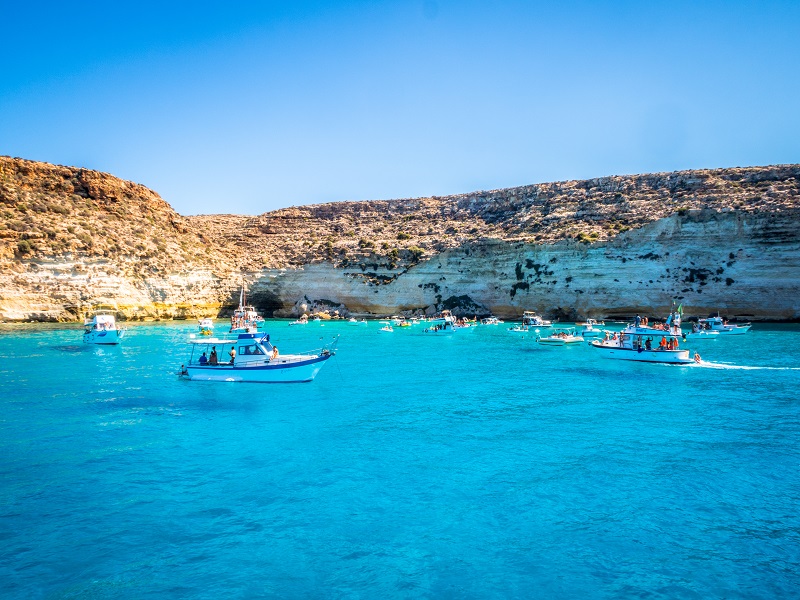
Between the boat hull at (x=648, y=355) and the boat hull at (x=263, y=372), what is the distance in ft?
75.7

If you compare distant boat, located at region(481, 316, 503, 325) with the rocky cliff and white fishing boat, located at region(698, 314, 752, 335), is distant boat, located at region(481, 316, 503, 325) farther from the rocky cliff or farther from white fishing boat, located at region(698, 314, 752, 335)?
white fishing boat, located at region(698, 314, 752, 335)

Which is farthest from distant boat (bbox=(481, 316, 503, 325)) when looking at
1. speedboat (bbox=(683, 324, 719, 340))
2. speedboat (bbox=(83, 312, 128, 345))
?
speedboat (bbox=(83, 312, 128, 345))

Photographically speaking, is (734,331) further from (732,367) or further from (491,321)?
(491,321)

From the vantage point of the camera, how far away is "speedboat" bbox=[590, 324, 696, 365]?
3562 cm

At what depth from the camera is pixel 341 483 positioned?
43.6ft

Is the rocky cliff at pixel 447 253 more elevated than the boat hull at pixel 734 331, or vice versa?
the rocky cliff at pixel 447 253

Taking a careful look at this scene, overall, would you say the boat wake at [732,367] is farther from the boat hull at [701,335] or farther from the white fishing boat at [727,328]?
the white fishing boat at [727,328]

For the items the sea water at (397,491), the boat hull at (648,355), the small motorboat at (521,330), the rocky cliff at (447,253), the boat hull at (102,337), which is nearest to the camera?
the sea water at (397,491)

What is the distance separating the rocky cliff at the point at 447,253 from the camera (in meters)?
60.7

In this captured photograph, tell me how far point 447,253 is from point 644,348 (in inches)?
1762

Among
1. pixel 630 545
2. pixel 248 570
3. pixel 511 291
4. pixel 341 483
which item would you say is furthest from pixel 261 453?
pixel 511 291

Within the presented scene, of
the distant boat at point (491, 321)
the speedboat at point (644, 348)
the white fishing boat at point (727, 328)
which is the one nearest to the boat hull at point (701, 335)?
the white fishing boat at point (727, 328)

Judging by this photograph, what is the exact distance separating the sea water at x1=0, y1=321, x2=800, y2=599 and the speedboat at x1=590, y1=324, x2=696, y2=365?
28.1 feet

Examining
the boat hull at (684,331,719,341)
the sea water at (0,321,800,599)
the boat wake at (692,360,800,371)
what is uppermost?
the boat hull at (684,331,719,341)
